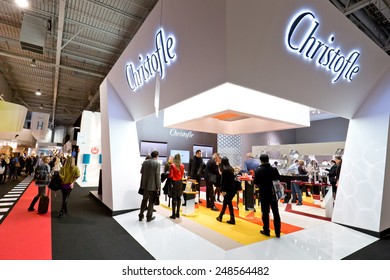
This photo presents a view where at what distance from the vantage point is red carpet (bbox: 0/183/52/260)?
2568mm

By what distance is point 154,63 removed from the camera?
3.55 metres

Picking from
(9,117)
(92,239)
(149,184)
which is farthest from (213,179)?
(9,117)

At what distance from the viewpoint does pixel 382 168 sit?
12.3 feet

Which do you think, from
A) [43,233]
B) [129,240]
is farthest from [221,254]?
[43,233]

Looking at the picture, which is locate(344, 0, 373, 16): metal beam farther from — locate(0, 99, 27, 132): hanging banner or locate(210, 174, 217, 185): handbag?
locate(0, 99, 27, 132): hanging banner

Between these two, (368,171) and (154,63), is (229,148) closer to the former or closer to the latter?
(368,171)

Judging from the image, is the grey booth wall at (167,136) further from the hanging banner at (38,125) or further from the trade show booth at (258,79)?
the hanging banner at (38,125)

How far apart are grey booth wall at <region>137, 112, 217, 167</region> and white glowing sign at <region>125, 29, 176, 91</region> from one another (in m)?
4.37

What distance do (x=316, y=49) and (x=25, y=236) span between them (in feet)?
16.9

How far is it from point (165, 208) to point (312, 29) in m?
4.71

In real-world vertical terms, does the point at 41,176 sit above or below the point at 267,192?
above

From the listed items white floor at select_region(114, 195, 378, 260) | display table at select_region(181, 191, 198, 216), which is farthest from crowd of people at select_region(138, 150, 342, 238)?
white floor at select_region(114, 195, 378, 260)
